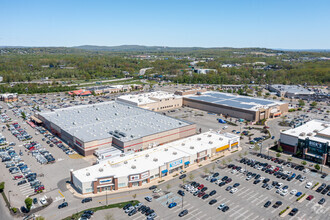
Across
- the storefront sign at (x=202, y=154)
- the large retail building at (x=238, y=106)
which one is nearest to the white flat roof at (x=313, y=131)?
the large retail building at (x=238, y=106)

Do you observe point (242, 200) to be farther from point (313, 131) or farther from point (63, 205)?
point (313, 131)

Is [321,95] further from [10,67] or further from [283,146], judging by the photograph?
[10,67]

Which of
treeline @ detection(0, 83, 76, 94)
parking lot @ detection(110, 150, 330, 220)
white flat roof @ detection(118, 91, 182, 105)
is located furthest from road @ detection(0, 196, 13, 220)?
treeline @ detection(0, 83, 76, 94)

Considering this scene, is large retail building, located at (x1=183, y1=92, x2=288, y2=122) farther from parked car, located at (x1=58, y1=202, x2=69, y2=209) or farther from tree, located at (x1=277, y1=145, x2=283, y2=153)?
parked car, located at (x1=58, y1=202, x2=69, y2=209)

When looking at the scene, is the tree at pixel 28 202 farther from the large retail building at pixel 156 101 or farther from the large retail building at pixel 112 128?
the large retail building at pixel 156 101

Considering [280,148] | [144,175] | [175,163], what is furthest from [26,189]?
[280,148]
